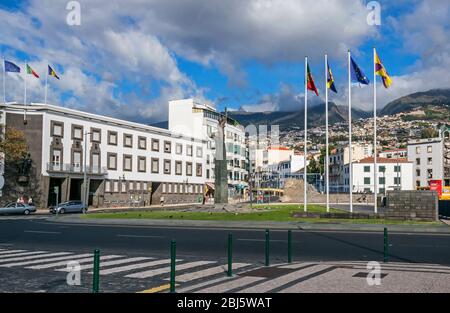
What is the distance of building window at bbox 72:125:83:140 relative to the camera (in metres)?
66.1

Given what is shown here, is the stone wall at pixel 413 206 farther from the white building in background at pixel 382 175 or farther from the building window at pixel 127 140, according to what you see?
the white building in background at pixel 382 175

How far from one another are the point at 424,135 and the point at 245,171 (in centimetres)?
6399

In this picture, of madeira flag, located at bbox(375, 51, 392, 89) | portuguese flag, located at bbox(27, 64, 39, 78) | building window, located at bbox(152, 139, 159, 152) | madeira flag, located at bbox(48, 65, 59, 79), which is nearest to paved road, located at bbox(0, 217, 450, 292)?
madeira flag, located at bbox(375, 51, 392, 89)

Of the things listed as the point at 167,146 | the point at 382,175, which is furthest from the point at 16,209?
the point at 382,175

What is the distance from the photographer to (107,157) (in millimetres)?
71750

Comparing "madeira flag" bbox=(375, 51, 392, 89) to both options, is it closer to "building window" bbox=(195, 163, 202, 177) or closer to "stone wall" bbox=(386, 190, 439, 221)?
"stone wall" bbox=(386, 190, 439, 221)

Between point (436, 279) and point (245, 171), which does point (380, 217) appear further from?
point (245, 171)

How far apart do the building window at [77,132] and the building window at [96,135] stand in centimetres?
190

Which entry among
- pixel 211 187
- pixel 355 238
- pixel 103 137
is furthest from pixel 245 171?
pixel 355 238

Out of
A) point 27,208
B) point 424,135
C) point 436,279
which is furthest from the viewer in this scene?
point 424,135

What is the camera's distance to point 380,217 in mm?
33750

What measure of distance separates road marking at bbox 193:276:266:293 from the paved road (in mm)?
909

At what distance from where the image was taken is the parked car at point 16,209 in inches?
2007

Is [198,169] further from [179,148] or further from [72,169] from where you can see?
[72,169]
